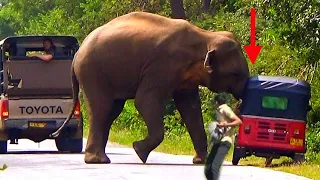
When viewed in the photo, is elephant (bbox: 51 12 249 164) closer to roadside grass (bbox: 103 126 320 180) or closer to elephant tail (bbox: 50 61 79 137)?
elephant tail (bbox: 50 61 79 137)

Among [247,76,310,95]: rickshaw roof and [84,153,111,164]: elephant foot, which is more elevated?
[247,76,310,95]: rickshaw roof

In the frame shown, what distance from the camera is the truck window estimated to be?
77.6 feet

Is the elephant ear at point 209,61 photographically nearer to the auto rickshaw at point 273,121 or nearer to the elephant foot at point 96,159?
the auto rickshaw at point 273,121

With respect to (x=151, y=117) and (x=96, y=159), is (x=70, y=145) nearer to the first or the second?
(x=96, y=159)

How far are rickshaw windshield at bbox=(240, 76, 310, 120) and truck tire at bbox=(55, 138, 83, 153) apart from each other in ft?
23.9

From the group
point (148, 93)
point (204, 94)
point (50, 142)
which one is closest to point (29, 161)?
point (148, 93)

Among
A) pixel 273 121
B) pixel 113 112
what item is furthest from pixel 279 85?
pixel 113 112

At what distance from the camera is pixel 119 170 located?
21391mm

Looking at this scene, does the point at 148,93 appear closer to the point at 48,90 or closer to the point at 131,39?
the point at 131,39

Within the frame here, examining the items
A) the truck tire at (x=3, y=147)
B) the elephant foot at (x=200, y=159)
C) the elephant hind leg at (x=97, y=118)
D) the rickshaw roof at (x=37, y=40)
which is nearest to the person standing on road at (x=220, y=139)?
the elephant foot at (x=200, y=159)

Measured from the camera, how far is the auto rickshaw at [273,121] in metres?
23.5

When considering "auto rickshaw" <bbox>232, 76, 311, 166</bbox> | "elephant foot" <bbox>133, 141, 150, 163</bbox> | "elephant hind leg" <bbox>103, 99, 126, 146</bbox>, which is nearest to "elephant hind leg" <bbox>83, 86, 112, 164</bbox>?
"elephant hind leg" <bbox>103, 99, 126, 146</bbox>

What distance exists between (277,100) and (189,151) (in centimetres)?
732

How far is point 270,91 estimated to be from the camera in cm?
2378
